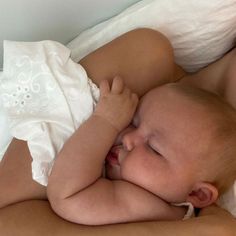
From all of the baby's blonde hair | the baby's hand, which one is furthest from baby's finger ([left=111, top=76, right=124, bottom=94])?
the baby's blonde hair

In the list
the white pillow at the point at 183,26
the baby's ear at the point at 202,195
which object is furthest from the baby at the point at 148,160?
the white pillow at the point at 183,26

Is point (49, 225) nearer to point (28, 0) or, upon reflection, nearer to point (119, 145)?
point (119, 145)

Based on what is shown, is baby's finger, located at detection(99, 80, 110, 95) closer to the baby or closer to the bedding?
the baby

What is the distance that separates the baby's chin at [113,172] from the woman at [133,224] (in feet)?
0.45

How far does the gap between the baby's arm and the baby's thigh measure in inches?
2.3

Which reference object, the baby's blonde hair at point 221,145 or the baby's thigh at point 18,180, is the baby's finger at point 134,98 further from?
the baby's thigh at point 18,180

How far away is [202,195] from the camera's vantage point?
990 mm

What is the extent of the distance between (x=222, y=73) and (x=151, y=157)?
15.3 inches

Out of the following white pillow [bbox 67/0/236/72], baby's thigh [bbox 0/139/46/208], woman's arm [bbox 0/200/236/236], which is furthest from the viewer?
white pillow [bbox 67/0/236/72]

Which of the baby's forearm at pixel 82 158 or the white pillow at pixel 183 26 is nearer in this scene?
the baby's forearm at pixel 82 158

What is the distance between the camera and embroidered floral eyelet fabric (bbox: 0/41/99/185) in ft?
3.30

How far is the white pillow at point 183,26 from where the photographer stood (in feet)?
4.04

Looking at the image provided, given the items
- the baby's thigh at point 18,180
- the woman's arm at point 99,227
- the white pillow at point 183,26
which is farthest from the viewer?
the white pillow at point 183,26

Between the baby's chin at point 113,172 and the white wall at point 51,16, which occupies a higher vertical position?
the white wall at point 51,16
